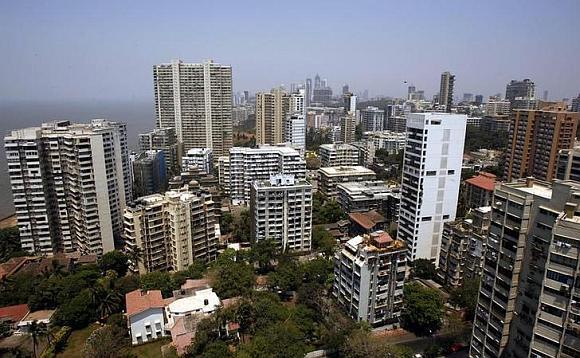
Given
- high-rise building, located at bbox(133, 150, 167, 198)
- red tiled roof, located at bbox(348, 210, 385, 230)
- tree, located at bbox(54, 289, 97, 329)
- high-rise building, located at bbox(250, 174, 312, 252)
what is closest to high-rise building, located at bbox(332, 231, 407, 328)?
high-rise building, located at bbox(250, 174, 312, 252)

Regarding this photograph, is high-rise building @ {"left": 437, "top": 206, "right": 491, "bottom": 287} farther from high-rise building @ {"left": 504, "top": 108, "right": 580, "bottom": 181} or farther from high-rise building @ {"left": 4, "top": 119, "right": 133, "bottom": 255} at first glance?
high-rise building @ {"left": 4, "top": 119, "right": 133, "bottom": 255}

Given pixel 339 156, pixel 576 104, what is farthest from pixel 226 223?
pixel 576 104

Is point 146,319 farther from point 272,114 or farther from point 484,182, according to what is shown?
point 272,114

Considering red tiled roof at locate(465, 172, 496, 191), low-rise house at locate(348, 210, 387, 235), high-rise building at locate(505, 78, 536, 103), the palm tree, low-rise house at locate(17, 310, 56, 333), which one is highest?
high-rise building at locate(505, 78, 536, 103)

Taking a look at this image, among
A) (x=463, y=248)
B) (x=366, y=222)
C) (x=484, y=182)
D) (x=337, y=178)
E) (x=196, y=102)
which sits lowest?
(x=366, y=222)

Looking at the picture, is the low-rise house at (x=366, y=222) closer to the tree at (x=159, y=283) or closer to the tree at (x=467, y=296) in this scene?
the tree at (x=467, y=296)

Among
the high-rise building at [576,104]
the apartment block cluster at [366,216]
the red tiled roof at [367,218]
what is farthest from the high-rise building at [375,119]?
the red tiled roof at [367,218]
